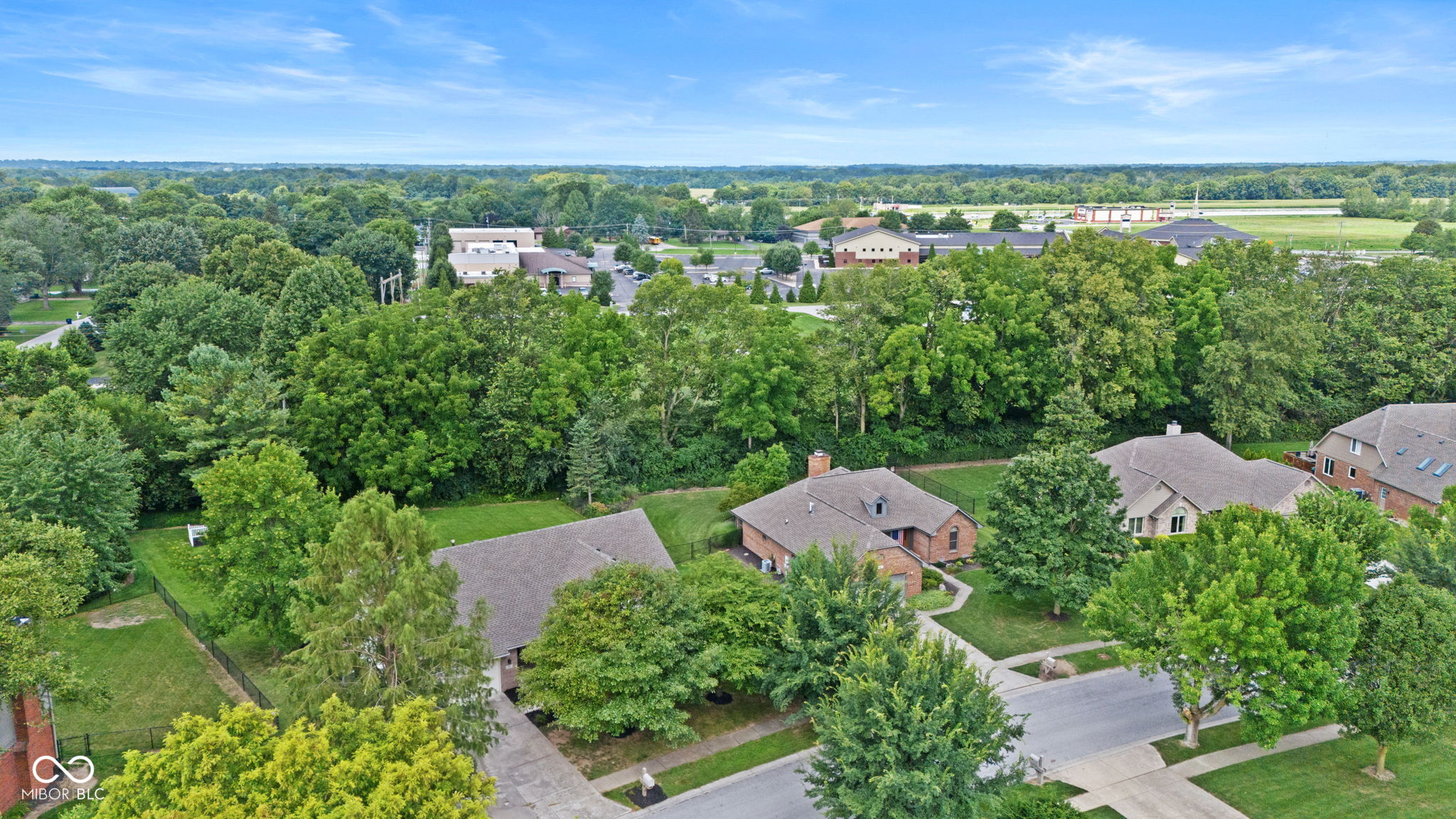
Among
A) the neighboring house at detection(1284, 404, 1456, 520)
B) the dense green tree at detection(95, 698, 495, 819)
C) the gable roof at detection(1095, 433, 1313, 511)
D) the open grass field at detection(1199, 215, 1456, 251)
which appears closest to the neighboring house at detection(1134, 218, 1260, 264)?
the open grass field at detection(1199, 215, 1456, 251)

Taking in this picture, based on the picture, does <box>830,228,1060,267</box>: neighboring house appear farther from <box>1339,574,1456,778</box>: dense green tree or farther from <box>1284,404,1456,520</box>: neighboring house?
<box>1339,574,1456,778</box>: dense green tree

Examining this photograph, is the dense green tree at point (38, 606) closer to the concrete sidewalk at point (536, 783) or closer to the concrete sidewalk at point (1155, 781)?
the concrete sidewalk at point (536, 783)

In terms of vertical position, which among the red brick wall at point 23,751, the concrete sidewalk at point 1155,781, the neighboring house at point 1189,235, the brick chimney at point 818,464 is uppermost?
the neighboring house at point 1189,235

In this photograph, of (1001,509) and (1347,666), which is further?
(1001,509)

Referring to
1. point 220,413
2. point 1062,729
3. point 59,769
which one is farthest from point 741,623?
point 220,413

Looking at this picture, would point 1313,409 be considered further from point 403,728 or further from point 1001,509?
point 403,728

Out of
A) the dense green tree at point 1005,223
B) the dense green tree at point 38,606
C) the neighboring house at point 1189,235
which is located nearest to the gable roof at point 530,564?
the dense green tree at point 38,606

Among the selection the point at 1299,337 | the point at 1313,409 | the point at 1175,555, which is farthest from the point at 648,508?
the point at 1313,409
